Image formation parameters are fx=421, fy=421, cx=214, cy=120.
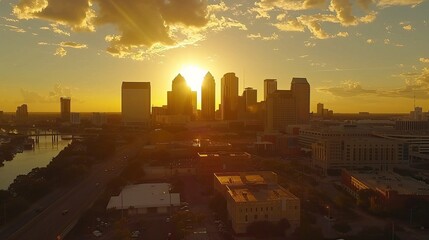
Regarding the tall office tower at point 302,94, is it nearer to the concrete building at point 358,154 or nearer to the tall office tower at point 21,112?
the concrete building at point 358,154

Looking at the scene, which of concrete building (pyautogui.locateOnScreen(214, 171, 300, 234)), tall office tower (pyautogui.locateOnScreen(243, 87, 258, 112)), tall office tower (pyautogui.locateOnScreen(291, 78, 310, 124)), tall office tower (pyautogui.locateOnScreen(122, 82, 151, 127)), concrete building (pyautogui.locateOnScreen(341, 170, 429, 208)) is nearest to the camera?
concrete building (pyautogui.locateOnScreen(214, 171, 300, 234))

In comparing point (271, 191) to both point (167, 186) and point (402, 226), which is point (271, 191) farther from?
point (167, 186)

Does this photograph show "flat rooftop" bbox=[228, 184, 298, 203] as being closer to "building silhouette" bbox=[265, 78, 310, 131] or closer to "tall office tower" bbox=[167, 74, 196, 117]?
"building silhouette" bbox=[265, 78, 310, 131]

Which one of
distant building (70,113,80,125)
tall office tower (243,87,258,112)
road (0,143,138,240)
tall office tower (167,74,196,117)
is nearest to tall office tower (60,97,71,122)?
distant building (70,113,80,125)

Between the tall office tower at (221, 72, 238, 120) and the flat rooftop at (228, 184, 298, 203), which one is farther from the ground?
the tall office tower at (221, 72, 238, 120)

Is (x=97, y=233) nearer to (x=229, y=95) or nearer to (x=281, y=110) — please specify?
(x=281, y=110)

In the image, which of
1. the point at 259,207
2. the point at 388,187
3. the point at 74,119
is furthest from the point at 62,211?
the point at 74,119

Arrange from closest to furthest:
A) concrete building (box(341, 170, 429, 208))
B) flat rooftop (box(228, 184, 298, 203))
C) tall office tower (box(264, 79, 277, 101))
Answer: flat rooftop (box(228, 184, 298, 203))
concrete building (box(341, 170, 429, 208))
tall office tower (box(264, 79, 277, 101))

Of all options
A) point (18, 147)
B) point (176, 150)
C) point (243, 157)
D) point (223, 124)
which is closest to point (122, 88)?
point (223, 124)
